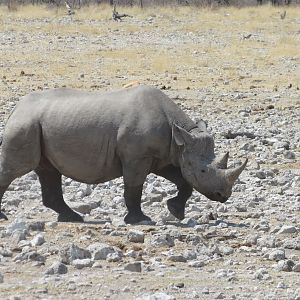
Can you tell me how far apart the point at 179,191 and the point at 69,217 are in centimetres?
112

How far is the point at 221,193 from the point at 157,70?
19593 millimetres

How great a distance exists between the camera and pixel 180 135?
11242 mm

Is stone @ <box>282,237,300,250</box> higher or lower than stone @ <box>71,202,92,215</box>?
higher

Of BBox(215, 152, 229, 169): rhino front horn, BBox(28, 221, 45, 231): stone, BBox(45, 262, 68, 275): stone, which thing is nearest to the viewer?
BBox(45, 262, 68, 275): stone

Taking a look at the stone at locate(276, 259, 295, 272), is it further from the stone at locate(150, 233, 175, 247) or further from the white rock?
the white rock

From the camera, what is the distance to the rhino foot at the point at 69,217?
11359mm

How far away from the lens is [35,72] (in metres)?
30.1

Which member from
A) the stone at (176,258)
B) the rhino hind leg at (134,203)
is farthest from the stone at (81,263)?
the rhino hind leg at (134,203)

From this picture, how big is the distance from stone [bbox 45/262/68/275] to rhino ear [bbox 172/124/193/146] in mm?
3053

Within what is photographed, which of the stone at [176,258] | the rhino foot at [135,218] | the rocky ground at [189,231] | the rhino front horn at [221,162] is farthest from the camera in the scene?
the rhino front horn at [221,162]

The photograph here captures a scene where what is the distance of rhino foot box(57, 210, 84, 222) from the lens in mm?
11359

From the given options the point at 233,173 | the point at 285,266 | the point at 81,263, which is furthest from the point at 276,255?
the point at 233,173

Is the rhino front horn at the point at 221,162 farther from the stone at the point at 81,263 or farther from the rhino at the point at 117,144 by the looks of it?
the stone at the point at 81,263

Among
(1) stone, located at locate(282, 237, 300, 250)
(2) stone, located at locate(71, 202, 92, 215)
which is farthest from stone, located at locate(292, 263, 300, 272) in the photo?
(2) stone, located at locate(71, 202, 92, 215)
